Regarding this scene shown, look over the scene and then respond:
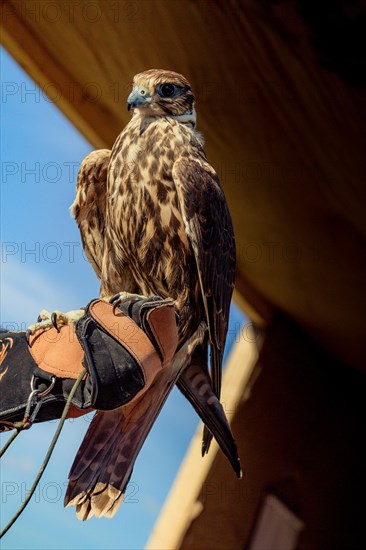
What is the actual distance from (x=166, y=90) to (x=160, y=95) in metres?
0.02

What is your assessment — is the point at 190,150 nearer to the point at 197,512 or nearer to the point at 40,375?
the point at 40,375

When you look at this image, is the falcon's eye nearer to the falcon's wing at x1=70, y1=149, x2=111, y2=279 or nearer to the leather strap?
the falcon's wing at x1=70, y1=149, x2=111, y2=279

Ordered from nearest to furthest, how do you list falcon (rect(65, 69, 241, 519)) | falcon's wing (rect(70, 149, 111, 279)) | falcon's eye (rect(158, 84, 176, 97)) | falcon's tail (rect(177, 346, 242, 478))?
1. falcon's tail (rect(177, 346, 242, 478))
2. falcon (rect(65, 69, 241, 519))
3. falcon's eye (rect(158, 84, 176, 97))
4. falcon's wing (rect(70, 149, 111, 279))

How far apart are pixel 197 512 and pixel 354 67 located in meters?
2.23

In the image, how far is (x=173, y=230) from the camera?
176 centimetres

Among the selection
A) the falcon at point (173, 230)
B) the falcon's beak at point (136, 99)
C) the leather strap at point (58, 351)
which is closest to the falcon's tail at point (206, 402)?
the falcon at point (173, 230)

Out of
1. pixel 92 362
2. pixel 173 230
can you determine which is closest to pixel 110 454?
pixel 92 362

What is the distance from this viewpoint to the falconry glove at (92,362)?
138 centimetres

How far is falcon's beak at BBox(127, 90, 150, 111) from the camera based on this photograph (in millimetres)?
1783

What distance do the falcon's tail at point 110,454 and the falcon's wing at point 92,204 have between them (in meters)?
0.54

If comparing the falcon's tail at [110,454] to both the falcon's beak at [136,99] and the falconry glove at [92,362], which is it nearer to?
the falconry glove at [92,362]

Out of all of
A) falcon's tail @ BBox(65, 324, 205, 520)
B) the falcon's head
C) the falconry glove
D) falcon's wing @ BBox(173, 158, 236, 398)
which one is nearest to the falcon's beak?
the falcon's head

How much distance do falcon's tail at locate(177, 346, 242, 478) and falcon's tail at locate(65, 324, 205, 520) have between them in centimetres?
8

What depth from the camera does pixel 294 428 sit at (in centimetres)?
389
